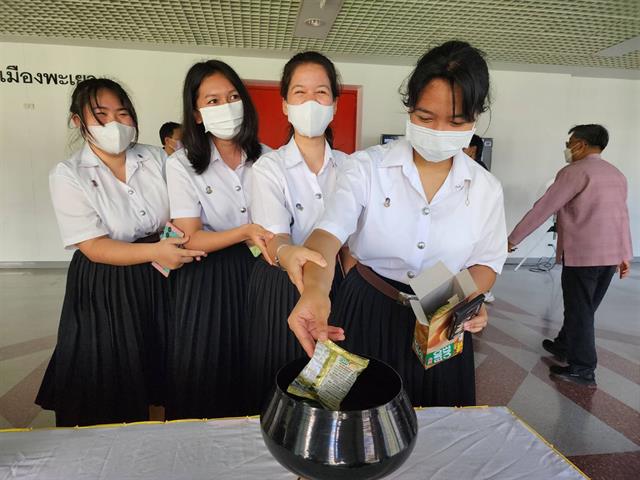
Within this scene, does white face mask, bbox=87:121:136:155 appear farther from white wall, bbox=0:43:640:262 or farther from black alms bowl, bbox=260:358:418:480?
white wall, bbox=0:43:640:262

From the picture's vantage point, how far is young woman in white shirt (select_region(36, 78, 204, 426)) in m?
1.53

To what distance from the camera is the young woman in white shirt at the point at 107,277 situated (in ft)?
5.00

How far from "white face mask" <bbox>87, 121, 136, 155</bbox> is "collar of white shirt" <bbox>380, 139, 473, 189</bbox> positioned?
99 centimetres

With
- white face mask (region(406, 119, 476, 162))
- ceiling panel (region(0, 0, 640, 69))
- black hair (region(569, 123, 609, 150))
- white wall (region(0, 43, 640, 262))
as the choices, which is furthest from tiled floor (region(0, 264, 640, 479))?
ceiling panel (region(0, 0, 640, 69))

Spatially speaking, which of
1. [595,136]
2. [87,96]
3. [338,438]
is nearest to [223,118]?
[87,96]

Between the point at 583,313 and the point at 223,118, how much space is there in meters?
2.48

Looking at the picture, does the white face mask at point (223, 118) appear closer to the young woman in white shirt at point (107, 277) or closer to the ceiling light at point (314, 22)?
the young woman in white shirt at point (107, 277)

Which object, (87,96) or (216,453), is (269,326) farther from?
(87,96)

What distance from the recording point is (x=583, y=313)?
2.69 metres

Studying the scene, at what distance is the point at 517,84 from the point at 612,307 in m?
3.06

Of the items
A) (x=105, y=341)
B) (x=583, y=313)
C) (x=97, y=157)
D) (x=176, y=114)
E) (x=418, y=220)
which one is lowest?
(x=583, y=313)

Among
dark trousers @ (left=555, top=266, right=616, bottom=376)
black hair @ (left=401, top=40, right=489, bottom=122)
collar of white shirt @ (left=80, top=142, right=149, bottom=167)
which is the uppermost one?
black hair @ (left=401, top=40, right=489, bottom=122)

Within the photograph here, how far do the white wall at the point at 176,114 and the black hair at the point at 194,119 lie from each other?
3.70m

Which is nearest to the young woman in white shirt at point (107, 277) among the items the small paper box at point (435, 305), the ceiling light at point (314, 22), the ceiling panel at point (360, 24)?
the small paper box at point (435, 305)
